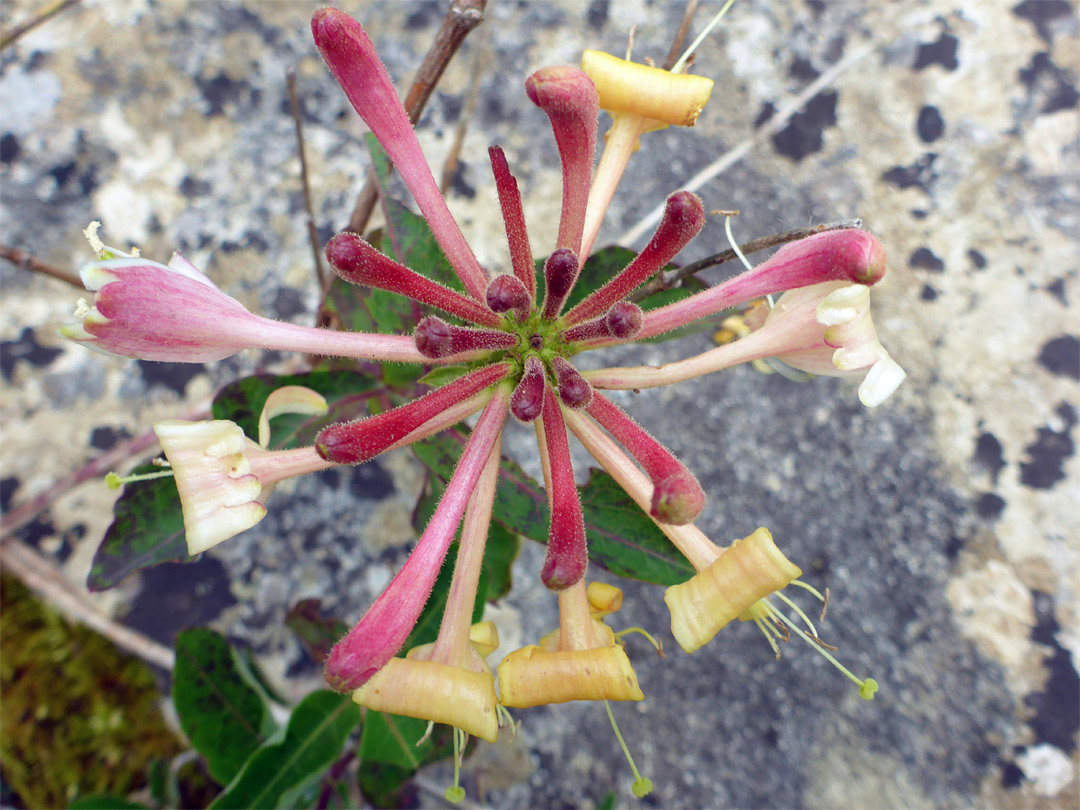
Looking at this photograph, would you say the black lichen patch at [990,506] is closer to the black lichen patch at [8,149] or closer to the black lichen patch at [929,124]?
the black lichen patch at [929,124]

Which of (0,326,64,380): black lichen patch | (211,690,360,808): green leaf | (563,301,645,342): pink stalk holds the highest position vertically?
(563,301,645,342): pink stalk

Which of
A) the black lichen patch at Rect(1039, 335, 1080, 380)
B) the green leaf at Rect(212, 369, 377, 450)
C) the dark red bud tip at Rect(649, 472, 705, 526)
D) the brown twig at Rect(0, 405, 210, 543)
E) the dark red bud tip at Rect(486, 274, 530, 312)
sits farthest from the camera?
the black lichen patch at Rect(1039, 335, 1080, 380)

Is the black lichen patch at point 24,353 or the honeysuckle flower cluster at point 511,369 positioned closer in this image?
the honeysuckle flower cluster at point 511,369

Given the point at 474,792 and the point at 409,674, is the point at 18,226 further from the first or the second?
the point at 474,792

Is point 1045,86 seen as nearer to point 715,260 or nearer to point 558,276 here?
point 715,260

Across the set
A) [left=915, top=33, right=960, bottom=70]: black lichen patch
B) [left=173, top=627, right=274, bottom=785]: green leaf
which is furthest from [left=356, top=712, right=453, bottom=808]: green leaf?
[left=915, top=33, right=960, bottom=70]: black lichen patch

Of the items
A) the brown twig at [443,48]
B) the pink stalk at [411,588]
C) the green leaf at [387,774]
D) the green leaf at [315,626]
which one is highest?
the brown twig at [443,48]

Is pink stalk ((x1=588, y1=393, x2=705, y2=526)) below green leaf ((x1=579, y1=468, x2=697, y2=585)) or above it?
above

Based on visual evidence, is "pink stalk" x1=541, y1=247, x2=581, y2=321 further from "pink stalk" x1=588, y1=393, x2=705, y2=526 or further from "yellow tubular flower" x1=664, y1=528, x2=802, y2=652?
"yellow tubular flower" x1=664, y1=528, x2=802, y2=652

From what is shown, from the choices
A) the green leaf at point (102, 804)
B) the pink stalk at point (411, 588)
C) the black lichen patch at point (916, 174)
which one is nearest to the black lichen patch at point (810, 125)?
the black lichen patch at point (916, 174)
